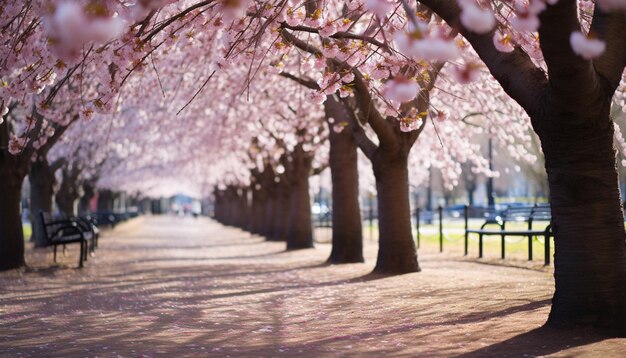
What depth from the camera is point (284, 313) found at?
31.4ft

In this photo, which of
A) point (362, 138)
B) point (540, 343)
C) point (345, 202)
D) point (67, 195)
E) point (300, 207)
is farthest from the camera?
point (67, 195)

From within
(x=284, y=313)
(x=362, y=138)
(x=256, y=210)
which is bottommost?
(x=284, y=313)

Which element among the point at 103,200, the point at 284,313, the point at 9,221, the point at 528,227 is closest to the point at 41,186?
the point at 9,221

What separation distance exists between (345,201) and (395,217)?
13.2 ft

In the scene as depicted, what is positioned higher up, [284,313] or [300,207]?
[300,207]

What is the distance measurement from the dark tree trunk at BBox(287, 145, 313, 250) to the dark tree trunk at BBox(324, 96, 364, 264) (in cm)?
610

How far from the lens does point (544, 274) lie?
43.7ft

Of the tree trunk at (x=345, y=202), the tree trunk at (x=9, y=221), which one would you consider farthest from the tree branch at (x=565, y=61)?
the tree trunk at (x=9, y=221)

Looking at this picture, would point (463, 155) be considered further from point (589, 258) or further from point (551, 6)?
point (551, 6)

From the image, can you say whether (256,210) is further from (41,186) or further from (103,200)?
(103,200)

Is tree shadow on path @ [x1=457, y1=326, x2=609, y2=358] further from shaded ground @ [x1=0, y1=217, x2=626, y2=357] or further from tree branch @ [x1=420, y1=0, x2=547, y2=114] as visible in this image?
tree branch @ [x1=420, y1=0, x2=547, y2=114]

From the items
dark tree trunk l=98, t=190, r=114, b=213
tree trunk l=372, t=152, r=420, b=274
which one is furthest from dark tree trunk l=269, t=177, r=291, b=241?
dark tree trunk l=98, t=190, r=114, b=213

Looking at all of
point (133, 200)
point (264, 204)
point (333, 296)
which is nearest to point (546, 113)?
point (333, 296)

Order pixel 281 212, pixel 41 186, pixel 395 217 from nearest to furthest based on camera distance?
pixel 395 217
pixel 41 186
pixel 281 212
